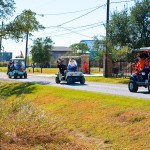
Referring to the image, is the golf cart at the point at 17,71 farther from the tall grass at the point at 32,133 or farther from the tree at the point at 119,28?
the tall grass at the point at 32,133

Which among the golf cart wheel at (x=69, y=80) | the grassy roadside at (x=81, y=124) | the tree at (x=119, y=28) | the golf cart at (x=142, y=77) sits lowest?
the grassy roadside at (x=81, y=124)

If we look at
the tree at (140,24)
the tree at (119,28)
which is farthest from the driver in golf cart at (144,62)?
the tree at (119,28)

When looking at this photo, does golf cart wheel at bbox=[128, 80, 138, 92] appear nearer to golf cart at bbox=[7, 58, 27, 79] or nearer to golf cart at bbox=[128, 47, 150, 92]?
golf cart at bbox=[128, 47, 150, 92]

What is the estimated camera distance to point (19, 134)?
11586mm

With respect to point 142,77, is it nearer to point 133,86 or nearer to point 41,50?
point 133,86

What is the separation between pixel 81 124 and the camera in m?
15.5

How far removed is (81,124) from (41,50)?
50594 millimetres

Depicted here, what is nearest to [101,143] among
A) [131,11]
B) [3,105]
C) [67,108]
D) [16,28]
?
[3,105]

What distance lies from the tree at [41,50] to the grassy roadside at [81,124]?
46.8m

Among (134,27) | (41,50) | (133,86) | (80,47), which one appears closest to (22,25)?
(134,27)

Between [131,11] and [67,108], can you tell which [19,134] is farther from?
[131,11]

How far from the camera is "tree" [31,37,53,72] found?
6562cm

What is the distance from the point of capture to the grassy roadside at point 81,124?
1160 centimetres

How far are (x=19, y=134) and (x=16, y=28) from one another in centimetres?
2513
